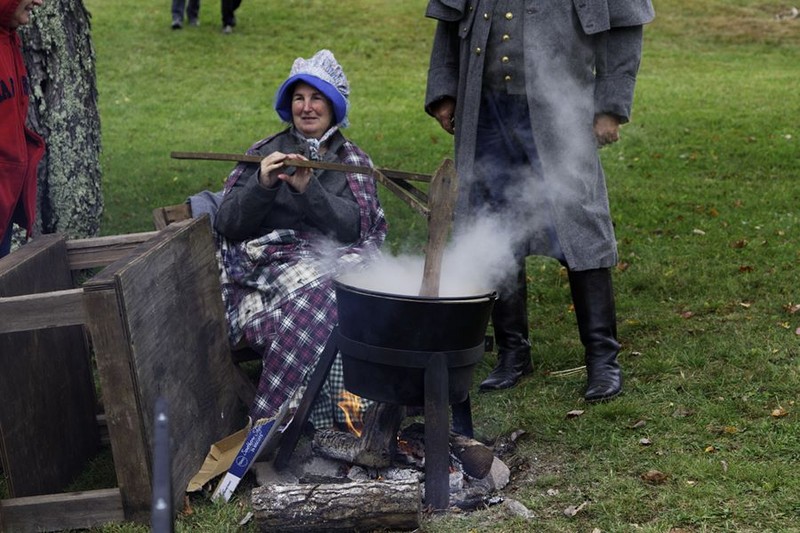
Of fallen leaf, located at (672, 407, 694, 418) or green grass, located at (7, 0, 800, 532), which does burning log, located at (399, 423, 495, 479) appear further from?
fallen leaf, located at (672, 407, 694, 418)

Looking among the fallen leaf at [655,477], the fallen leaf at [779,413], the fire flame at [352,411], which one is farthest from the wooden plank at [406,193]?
the fallen leaf at [779,413]

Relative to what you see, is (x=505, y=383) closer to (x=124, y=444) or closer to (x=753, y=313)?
(x=753, y=313)

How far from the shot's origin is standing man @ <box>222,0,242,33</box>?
1969cm

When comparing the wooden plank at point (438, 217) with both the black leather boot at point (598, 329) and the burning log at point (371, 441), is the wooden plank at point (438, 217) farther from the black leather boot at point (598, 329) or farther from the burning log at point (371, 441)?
the black leather boot at point (598, 329)

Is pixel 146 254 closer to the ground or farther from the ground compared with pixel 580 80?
closer to the ground

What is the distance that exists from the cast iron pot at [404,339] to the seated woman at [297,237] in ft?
1.96

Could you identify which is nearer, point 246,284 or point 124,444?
point 124,444

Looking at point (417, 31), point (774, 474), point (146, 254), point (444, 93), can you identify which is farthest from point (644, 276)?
point (417, 31)

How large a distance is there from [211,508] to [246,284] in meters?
1.12

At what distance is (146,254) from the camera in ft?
11.5

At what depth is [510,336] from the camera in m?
4.75

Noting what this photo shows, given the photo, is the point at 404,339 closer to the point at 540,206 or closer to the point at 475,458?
the point at 475,458

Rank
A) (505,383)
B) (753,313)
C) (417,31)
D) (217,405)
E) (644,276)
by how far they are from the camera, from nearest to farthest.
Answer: (217,405) → (505,383) → (753,313) → (644,276) → (417,31)

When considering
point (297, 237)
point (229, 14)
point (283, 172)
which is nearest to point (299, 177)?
point (283, 172)
